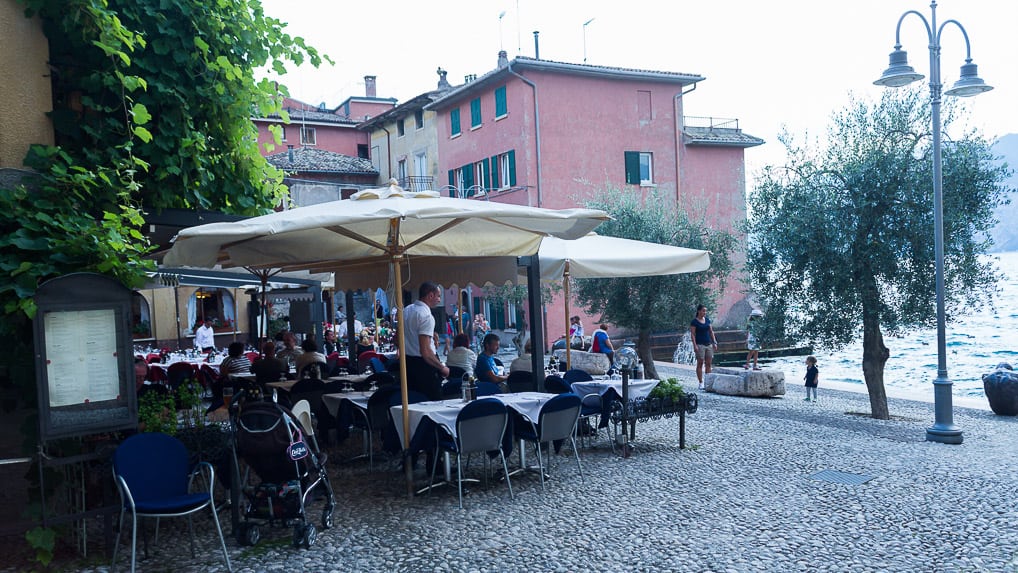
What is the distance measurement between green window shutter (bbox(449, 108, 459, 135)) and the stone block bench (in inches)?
808

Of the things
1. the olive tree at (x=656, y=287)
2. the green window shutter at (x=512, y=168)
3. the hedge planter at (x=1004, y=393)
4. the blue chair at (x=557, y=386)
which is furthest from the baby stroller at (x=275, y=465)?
the green window shutter at (x=512, y=168)

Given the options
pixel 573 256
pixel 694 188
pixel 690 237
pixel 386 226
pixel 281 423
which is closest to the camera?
pixel 281 423

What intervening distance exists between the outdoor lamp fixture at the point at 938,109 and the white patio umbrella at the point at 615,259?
3347mm

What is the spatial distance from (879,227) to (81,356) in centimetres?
1075

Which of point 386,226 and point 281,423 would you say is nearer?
point 281,423

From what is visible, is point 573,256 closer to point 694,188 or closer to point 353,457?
point 353,457

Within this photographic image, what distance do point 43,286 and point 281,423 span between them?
1.74 metres

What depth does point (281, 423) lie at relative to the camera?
5.22 m

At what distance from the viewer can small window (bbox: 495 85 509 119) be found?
28.8m

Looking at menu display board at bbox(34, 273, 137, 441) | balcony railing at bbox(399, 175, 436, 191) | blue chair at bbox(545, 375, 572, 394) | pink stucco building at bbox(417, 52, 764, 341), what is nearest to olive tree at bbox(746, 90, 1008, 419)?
blue chair at bbox(545, 375, 572, 394)

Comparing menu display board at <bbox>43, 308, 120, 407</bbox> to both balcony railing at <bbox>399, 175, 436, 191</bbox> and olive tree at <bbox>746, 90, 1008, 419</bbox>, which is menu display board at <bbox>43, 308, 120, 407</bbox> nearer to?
olive tree at <bbox>746, 90, 1008, 419</bbox>

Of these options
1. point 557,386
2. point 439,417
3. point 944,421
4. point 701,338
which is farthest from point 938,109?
point 439,417

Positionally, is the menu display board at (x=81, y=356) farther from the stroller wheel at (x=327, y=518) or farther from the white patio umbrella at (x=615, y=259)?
the white patio umbrella at (x=615, y=259)

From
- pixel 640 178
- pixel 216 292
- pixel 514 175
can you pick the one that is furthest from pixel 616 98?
pixel 216 292
